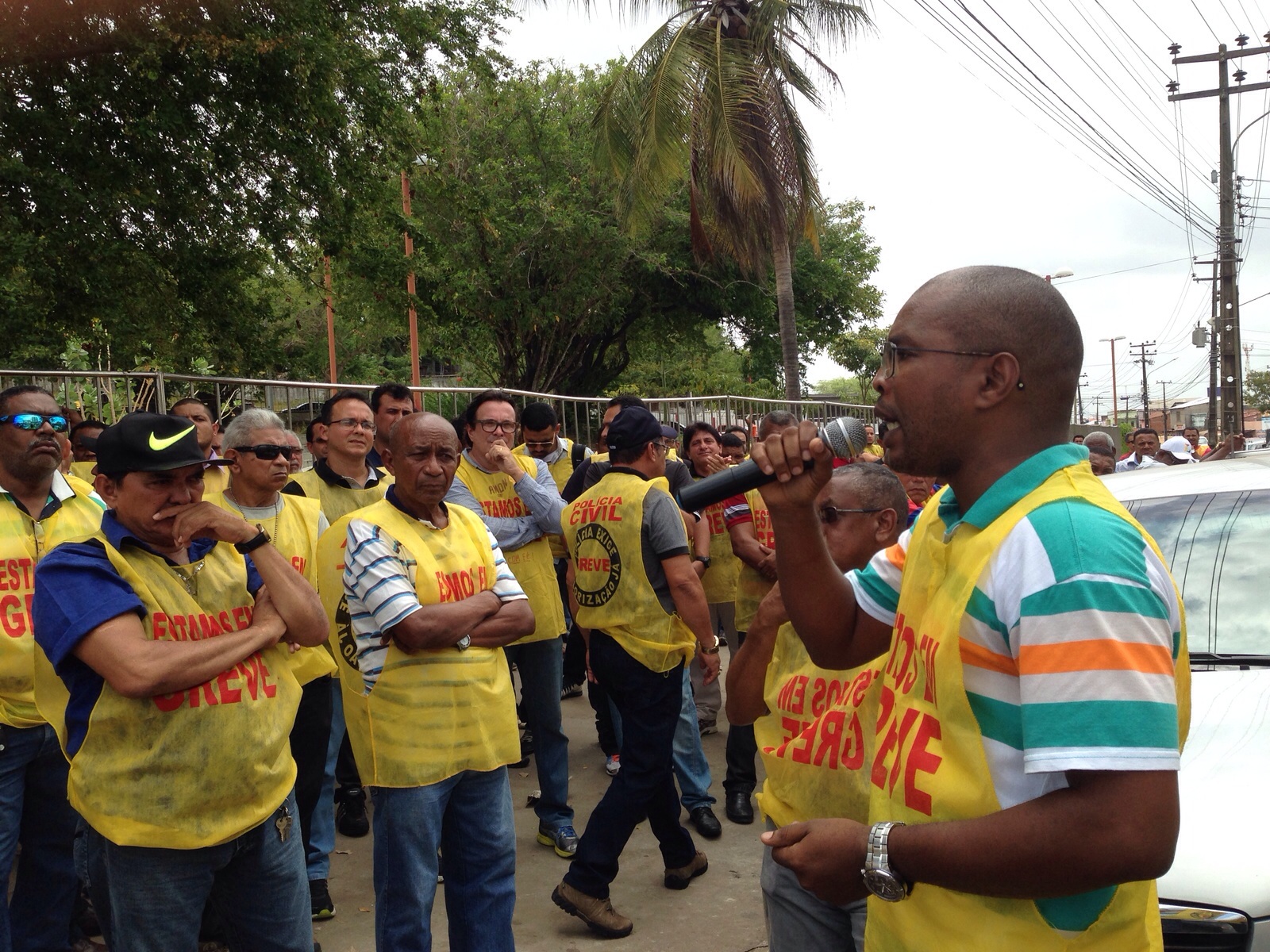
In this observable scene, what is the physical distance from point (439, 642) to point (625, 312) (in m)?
22.2

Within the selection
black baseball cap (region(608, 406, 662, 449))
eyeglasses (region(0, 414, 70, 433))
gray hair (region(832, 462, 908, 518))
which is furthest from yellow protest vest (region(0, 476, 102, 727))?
gray hair (region(832, 462, 908, 518))

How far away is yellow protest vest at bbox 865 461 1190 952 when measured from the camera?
1576 mm

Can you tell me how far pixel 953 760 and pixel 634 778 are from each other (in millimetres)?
3146

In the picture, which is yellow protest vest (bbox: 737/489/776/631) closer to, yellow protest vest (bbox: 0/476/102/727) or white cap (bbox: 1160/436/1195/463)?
yellow protest vest (bbox: 0/476/102/727)

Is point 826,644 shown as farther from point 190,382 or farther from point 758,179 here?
point 758,179

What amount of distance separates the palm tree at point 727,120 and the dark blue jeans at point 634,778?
434 inches

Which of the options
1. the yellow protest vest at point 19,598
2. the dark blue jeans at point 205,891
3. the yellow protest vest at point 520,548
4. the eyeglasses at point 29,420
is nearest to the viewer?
the dark blue jeans at point 205,891

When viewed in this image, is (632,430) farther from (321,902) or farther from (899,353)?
(899,353)

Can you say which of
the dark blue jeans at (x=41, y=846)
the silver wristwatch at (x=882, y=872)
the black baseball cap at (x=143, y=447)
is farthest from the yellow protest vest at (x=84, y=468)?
the silver wristwatch at (x=882, y=872)

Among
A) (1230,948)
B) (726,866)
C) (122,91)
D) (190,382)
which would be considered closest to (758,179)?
(122,91)

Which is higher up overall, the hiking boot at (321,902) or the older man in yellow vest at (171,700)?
the older man in yellow vest at (171,700)

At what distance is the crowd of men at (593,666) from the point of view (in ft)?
5.00

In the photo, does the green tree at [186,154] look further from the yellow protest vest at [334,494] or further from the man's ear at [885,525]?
the man's ear at [885,525]

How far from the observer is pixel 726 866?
206 inches
